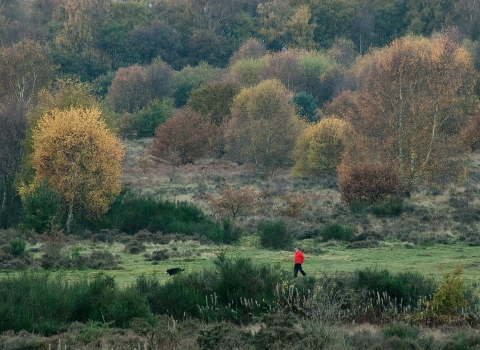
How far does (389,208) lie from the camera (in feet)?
148

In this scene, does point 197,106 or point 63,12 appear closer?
point 197,106

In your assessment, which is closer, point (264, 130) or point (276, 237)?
point (276, 237)

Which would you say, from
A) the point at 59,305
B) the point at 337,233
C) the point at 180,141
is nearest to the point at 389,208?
the point at 337,233

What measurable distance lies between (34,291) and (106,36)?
101 metres

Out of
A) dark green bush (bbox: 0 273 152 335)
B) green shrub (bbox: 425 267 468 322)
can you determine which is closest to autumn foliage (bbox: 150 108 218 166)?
dark green bush (bbox: 0 273 152 335)

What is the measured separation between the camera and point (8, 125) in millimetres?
50969

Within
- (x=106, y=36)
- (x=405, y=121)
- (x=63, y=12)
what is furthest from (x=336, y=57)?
(x=405, y=121)

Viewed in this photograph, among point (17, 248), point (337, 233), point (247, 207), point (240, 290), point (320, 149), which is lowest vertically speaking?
point (240, 290)

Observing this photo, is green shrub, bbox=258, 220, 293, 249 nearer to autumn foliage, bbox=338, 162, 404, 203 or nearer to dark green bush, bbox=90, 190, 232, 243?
dark green bush, bbox=90, 190, 232, 243

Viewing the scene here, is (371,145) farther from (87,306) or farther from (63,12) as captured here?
(63,12)

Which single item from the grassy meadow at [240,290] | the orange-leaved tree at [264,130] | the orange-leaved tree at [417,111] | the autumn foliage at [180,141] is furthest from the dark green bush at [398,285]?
the autumn foliage at [180,141]

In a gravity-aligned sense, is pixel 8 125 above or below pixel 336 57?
below

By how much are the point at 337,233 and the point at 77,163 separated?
14863mm

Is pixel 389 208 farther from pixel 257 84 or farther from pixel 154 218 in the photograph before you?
pixel 257 84
